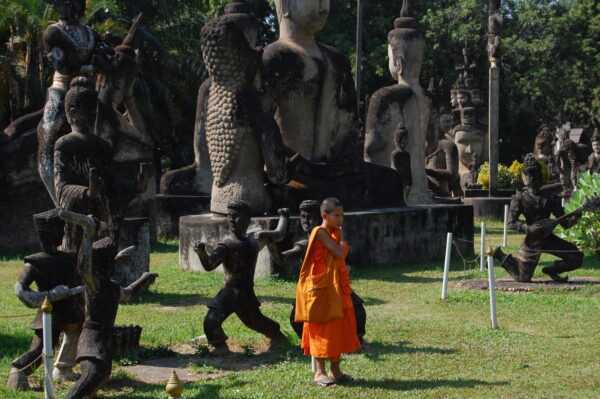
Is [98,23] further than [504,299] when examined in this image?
Yes

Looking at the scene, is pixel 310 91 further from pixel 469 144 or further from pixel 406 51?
pixel 469 144

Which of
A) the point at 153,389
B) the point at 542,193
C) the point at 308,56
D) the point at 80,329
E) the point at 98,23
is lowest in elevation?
the point at 153,389

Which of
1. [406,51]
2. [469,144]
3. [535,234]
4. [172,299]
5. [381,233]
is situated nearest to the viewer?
[172,299]

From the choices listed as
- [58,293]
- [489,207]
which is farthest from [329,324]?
[489,207]

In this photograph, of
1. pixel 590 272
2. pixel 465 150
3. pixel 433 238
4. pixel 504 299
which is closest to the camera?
pixel 504 299

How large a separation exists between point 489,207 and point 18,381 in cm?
1901

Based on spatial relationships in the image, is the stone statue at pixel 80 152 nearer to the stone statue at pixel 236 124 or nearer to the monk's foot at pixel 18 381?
the monk's foot at pixel 18 381

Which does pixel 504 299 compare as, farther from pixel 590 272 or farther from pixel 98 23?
pixel 98 23

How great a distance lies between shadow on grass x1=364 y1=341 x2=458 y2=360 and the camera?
26.6 feet

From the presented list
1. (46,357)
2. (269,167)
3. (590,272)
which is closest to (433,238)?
(590,272)

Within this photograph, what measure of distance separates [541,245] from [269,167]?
3732 mm

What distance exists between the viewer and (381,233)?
13945 mm

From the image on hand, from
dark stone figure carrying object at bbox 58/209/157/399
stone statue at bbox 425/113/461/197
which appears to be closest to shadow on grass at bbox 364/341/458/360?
dark stone figure carrying object at bbox 58/209/157/399

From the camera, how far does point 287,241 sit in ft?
41.1
